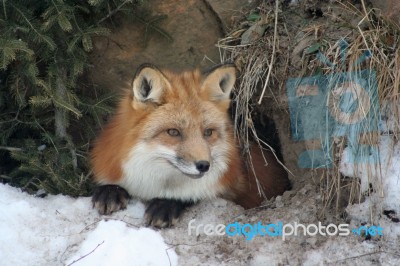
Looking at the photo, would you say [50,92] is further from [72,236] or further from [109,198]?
[72,236]

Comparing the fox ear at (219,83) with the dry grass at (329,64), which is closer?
the dry grass at (329,64)

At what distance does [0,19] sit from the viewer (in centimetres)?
418

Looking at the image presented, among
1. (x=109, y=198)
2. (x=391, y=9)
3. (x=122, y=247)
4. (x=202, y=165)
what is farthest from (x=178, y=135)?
(x=391, y=9)

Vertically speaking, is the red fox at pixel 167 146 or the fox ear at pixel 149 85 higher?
the fox ear at pixel 149 85

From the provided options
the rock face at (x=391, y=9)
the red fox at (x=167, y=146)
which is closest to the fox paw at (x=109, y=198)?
the red fox at (x=167, y=146)

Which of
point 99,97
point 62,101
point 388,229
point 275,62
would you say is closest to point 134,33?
point 99,97

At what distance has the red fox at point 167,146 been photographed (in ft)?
12.6

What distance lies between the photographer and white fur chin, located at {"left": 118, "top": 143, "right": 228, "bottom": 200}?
3.91m

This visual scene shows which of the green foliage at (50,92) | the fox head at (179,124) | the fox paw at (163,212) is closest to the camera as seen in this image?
the fox head at (179,124)

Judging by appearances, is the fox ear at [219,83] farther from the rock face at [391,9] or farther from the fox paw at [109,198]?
the rock face at [391,9]

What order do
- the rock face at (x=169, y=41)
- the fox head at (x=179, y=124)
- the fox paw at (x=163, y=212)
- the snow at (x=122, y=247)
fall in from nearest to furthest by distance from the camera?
the snow at (x=122, y=247)
the fox head at (x=179, y=124)
the fox paw at (x=163, y=212)
the rock face at (x=169, y=41)

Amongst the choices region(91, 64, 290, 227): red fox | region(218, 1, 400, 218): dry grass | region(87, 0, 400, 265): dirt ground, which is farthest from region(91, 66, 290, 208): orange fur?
region(87, 0, 400, 265): dirt ground

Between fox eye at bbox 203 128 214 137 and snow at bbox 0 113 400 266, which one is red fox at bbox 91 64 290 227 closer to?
fox eye at bbox 203 128 214 137

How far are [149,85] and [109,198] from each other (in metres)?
0.88
